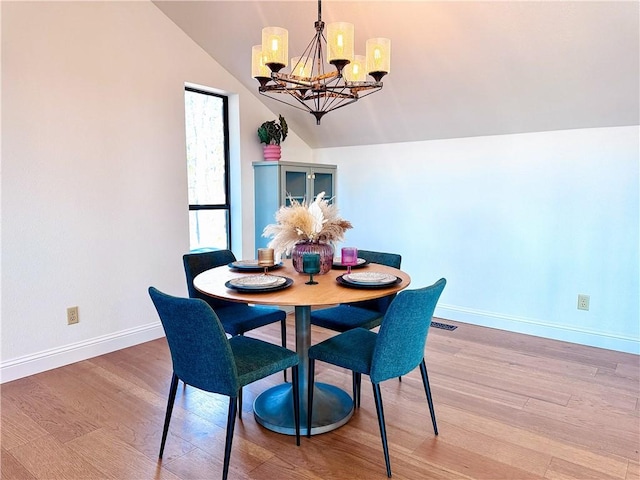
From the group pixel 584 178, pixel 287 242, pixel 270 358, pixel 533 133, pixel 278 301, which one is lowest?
pixel 270 358

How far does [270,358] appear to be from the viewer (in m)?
1.90

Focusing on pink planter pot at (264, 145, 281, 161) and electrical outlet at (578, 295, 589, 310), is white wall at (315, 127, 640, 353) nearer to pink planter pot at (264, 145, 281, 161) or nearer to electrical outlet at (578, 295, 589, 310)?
electrical outlet at (578, 295, 589, 310)

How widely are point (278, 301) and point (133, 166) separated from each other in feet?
6.65

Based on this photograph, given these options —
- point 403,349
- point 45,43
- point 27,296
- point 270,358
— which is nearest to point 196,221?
point 27,296

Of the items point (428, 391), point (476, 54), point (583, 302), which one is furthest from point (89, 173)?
point (583, 302)

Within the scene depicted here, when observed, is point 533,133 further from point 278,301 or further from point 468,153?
point 278,301

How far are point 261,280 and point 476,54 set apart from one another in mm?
2088

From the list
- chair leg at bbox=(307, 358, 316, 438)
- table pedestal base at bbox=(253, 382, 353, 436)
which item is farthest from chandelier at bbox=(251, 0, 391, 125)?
table pedestal base at bbox=(253, 382, 353, 436)

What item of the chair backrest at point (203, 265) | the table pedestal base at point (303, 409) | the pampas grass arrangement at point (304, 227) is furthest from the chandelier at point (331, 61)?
the table pedestal base at point (303, 409)

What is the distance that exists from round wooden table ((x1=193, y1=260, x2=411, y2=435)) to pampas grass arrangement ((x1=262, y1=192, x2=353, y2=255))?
19 centimetres

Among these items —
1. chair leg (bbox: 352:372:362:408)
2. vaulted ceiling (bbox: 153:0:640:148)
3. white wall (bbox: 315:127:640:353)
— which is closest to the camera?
chair leg (bbox: 352:372:362:408)

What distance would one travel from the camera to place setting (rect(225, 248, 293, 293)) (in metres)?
1.92

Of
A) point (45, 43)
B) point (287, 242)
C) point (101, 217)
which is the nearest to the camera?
point (287, 242)

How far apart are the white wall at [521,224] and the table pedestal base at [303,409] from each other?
1.86 metres
